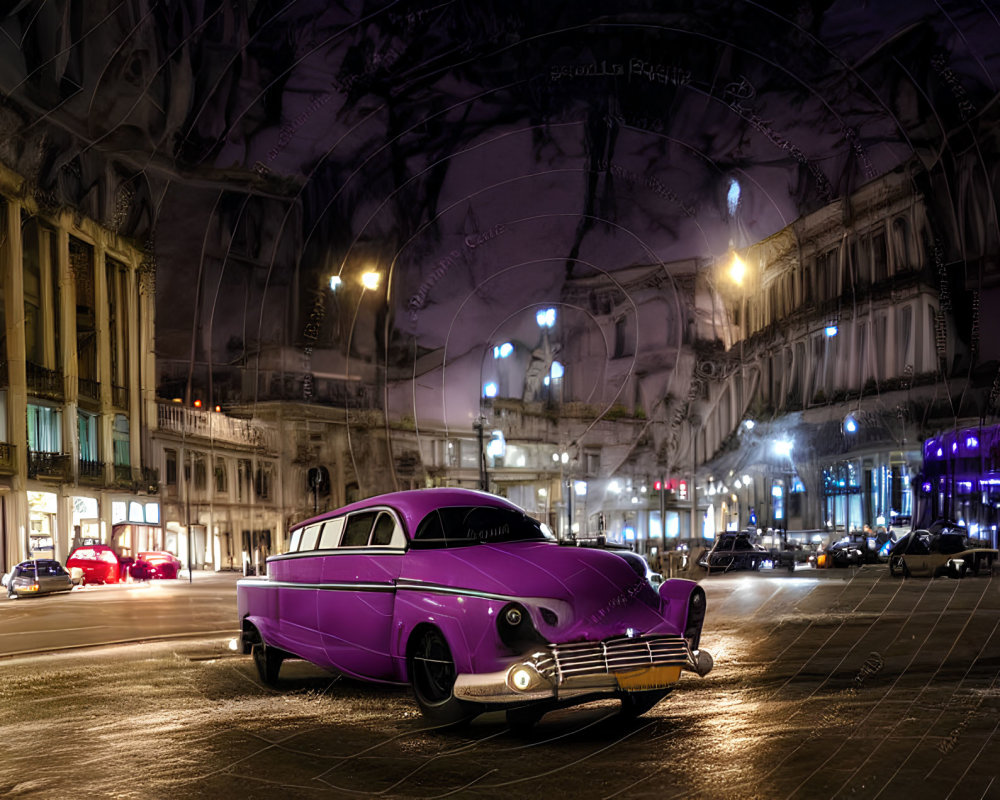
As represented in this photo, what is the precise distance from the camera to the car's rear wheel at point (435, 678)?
25.8ft

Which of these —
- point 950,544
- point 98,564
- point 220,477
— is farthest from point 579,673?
point 98,564

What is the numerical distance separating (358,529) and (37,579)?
88.8 ft

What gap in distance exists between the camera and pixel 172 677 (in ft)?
38.5

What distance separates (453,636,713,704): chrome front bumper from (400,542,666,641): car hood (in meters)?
0.12

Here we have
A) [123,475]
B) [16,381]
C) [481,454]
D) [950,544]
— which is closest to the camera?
[481,454]

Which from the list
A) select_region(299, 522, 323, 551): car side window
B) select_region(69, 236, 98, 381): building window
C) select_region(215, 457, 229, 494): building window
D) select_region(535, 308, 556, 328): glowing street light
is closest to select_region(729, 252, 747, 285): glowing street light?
select_region(535, 308, 556, 328): glowing street light

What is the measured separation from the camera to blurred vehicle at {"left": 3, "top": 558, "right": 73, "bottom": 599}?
32000 millimetres

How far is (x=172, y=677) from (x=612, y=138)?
17762mm

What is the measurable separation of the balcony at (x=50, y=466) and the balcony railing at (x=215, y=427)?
3.87 metres

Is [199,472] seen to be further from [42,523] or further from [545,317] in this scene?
[545,317]

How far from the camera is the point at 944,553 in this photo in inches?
1132

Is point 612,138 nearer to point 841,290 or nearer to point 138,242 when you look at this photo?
point 841,290

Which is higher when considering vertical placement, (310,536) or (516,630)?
(310,536)

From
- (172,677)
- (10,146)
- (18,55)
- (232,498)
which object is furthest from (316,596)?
(10,146)
